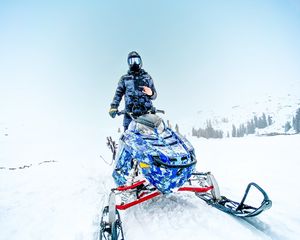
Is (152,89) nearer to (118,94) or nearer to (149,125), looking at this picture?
(118,94)

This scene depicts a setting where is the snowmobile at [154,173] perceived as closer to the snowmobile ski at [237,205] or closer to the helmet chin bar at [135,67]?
the snowmobile ski at [237,205]

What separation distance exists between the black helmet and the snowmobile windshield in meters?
1.70

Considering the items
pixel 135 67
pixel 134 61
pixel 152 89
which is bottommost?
pixel 152 89

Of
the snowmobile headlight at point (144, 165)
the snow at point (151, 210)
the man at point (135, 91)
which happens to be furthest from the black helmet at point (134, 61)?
the snow at point (151, 210)

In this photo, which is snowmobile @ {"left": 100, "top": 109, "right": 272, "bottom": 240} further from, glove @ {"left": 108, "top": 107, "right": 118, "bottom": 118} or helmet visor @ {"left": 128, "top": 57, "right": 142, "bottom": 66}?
helmet visor @ {"left": 128, "top": 57, "right": 142, "bottom": 66}

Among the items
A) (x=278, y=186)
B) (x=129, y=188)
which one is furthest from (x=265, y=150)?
(x=129, y=188)

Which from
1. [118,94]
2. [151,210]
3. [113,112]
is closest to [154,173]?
[151,210]

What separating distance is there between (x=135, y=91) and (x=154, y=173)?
2.30m

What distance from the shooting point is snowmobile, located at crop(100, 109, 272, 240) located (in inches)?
118

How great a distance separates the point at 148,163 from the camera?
310 cm

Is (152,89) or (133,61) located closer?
→ (133,61)

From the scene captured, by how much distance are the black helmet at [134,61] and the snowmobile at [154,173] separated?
1.70m

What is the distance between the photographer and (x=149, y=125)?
3.85 meters

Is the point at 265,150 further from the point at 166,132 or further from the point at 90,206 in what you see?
the point at 90,206
